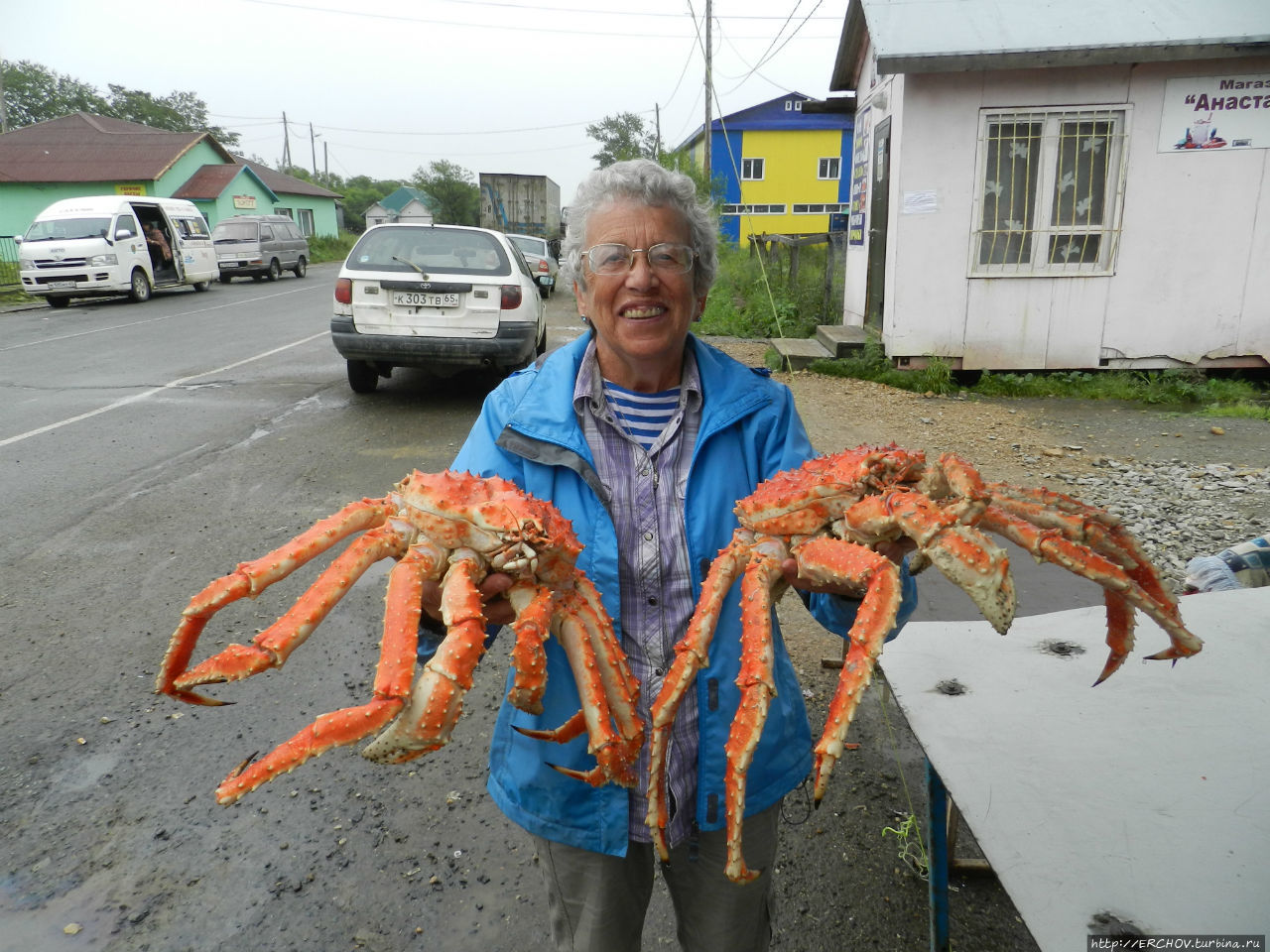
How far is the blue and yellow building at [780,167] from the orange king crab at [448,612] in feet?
112

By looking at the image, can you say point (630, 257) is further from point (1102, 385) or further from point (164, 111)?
point (164, 111)

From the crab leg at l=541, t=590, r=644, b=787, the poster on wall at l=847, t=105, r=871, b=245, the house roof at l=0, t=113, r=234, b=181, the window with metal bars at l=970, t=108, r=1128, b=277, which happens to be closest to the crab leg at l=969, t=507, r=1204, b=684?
the crab leg at l=541, t=590, r=644, b=787

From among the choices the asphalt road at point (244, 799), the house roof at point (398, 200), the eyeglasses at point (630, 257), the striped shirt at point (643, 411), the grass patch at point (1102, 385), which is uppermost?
the house roof at point (398, 200)

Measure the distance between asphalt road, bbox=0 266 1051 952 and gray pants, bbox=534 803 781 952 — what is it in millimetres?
499

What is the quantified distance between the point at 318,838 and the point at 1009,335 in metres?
8.10

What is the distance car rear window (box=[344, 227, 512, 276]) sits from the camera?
7.69 metres

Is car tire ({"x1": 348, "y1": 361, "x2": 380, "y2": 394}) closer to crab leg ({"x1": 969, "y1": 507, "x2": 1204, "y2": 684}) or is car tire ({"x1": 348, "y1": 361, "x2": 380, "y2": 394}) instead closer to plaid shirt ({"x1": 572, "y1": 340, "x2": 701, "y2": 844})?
plaid shirt ({"x1": 572, "y1": 340, "x2": 701, "y2": 844})

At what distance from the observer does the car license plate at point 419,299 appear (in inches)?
295

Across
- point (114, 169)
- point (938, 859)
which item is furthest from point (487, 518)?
point (114, 169)

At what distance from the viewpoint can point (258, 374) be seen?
966cm

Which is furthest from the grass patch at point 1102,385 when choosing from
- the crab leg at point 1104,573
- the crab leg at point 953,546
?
the crab leg at point 953,546

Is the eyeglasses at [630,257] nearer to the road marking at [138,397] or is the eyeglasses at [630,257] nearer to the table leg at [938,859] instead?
the table leg at [938,859]

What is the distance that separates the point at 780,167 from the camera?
3494cm

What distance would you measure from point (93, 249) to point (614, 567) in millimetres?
19303
